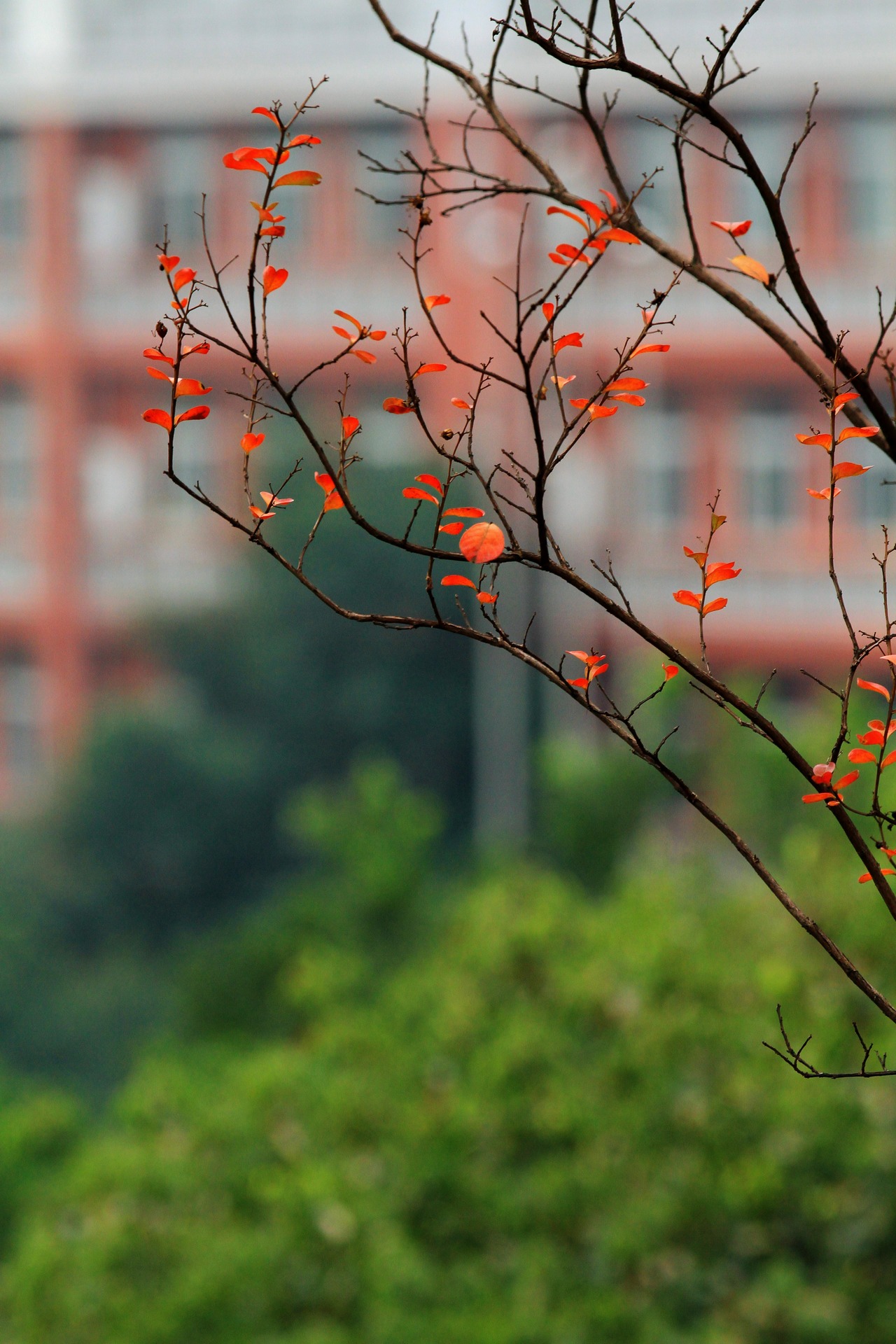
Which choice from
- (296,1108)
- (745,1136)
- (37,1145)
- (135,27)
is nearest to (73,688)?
(135,27)

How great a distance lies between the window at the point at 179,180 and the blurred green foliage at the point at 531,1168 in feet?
21.0

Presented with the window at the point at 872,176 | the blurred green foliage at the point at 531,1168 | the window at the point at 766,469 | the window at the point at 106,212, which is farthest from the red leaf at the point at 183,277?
the window at the point at 106,212

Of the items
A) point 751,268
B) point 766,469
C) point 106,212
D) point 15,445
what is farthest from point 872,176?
point 751,268

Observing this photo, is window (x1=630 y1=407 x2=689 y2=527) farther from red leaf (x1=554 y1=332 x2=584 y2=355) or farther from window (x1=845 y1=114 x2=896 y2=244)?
red leaf (x1=554 y1=332 x2=584 y2=355)

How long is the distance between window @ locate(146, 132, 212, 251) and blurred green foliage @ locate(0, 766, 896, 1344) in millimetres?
6398

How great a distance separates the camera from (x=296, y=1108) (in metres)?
2.42

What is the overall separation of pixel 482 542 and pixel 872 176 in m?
7.58

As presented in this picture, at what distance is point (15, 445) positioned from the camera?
26.7ft

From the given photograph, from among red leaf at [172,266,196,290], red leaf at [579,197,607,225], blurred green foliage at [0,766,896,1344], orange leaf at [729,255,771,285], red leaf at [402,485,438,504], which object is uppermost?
red leaf at [579,197,607,225]

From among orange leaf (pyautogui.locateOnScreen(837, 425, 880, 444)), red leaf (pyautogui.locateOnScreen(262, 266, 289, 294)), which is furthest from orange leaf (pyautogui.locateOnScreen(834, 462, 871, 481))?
red leaf (pyautogui.locateOnScreen(262, 266, 289, 294))

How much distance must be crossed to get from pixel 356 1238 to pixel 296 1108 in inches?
15.9

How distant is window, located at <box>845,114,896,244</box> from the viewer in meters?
7.21

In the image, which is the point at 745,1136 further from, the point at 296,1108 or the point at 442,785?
the point at 442,785

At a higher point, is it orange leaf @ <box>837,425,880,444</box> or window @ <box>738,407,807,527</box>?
window @ <box>738,407,807,527</box>
